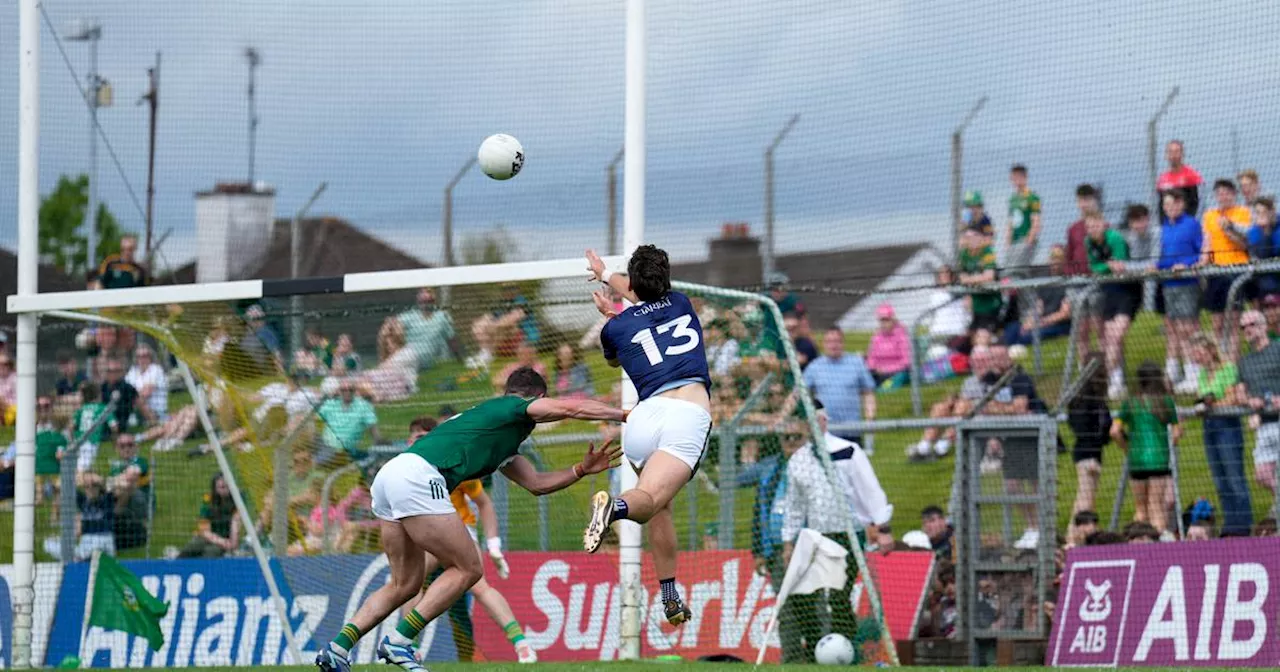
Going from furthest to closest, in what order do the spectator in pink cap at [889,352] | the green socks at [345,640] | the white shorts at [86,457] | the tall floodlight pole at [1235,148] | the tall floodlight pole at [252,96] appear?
the spectator in pink cap at [889,352] → the white shorts at [86,457] → the tall floodlight pole at [252,96] → the tall floodlight pole at [1235,148] → the green socks at [345,640]

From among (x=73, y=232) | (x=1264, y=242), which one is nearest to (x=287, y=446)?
(x=73, y=232)

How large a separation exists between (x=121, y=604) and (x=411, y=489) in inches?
283

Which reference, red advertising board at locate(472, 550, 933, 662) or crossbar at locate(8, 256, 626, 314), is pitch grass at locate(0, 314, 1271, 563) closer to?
red advertising board at locate(472, 550, 933, 662)

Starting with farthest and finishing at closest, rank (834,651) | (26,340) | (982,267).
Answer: (26,340) < (982,267) < (834,651)

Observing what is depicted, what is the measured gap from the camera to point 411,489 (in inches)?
395

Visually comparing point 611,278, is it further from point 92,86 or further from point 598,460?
point 92,86

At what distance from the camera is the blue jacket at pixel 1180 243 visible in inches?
562

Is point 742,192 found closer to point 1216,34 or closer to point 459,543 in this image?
point 1216,34

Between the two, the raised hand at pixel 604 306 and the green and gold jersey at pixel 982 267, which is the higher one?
the green and gold jersey at pixel 982 267

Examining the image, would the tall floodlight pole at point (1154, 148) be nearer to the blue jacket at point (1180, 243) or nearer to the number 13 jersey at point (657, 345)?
the blue jacket at point (1180, 243)

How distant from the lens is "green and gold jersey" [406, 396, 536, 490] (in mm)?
10219

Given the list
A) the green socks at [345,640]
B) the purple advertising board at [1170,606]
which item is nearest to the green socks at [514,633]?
the green socks at [345,640]

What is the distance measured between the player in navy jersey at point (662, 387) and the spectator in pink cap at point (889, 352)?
25.3ft

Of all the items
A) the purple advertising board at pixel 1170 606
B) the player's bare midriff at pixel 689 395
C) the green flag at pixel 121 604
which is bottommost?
the green flag at pixel 121 604
